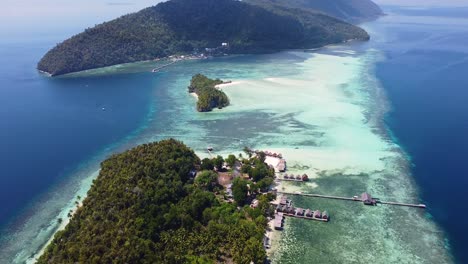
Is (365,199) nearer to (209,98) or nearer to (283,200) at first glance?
→ (283,200)

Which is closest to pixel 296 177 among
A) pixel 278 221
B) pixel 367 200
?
pixel 367 200

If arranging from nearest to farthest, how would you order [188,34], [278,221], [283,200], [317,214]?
[278,221]
[317,214]
[283,200]
[188,34]

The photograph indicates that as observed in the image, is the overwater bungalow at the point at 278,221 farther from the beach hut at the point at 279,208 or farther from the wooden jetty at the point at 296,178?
the wooden jetty at the point at 296,178

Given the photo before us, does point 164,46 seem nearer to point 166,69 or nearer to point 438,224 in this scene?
point 166,69

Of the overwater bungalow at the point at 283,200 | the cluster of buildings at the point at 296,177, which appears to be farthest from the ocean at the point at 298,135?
the overwater bungalow at the point at 283,200

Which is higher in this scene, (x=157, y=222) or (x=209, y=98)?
(x=209, y=98)

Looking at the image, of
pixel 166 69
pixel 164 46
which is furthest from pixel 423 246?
pixel 164 46
